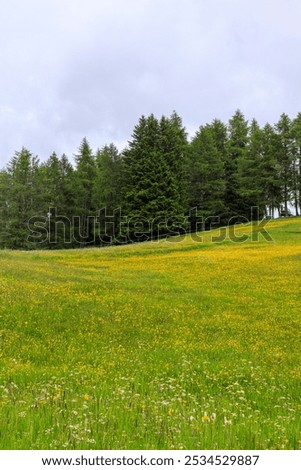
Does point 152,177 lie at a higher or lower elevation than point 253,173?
lower

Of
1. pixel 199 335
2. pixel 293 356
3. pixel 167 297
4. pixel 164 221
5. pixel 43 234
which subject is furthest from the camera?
pixel 43 234

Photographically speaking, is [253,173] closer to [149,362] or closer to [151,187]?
[151,187]

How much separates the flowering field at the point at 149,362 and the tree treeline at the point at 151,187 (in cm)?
5032

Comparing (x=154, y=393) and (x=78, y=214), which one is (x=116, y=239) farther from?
(x=154, y=393)

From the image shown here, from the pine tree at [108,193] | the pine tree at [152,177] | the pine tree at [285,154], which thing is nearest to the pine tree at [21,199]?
the pine tree at [108,193]

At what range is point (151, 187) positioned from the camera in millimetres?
74938

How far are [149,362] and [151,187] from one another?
65840 millimetres

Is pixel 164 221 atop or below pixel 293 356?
atop

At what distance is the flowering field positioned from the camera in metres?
5.04

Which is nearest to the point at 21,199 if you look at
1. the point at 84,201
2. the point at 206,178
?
the point at 84,201

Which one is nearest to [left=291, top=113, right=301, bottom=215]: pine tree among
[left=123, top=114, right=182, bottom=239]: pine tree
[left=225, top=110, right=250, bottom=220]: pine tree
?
[left=225, top=110, right=250, bottom=220]: pine tree
